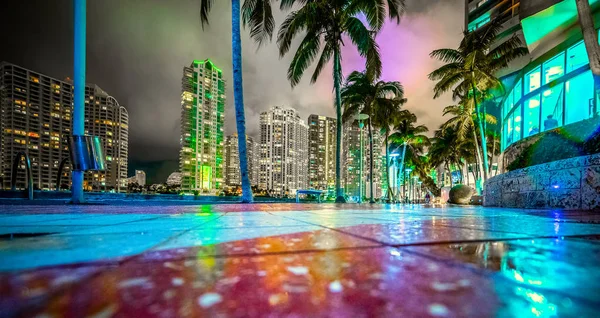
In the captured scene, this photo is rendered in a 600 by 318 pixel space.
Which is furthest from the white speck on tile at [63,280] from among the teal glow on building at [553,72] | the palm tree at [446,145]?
the palm tree at [446,145]

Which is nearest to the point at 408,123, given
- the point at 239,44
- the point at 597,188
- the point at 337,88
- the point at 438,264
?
the point at 337,88

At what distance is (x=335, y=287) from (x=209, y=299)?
214 mm

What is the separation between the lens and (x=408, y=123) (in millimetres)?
28828

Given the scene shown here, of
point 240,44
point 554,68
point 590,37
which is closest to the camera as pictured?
point 590,37

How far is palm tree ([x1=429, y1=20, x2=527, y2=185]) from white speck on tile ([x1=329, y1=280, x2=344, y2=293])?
1820 cm

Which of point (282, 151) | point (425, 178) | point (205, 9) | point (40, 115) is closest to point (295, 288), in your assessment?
point (205, 9)

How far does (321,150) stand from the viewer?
3595 inches

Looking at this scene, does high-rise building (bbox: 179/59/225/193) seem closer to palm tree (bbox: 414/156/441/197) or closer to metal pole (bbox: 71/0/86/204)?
palm tree (bbox: 414/156/441/197)

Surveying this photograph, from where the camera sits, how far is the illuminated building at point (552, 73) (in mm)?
12305

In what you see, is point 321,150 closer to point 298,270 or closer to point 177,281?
point 298,270

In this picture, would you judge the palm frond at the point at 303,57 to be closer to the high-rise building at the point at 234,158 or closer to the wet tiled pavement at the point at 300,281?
the wet tiled pavement at the point at 300,281

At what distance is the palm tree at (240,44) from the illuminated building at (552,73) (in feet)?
36.6

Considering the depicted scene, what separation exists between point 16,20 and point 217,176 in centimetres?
9469

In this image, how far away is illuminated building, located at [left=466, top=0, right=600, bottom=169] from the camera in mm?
12305
